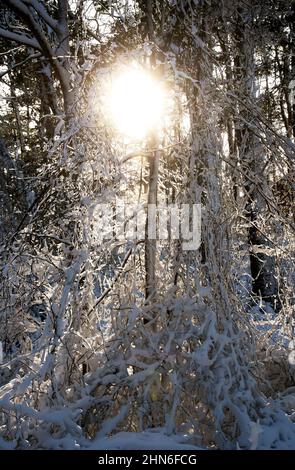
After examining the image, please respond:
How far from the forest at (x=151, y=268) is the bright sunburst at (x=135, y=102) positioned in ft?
0.04

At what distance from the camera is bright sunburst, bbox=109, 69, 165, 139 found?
4082 millimetres

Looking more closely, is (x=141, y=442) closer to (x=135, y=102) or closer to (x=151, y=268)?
(x=151, y=268)

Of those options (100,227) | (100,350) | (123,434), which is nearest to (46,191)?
(100,227)

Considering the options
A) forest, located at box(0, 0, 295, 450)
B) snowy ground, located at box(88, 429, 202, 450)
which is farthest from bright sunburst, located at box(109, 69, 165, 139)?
snowy ground, located at box(88, 429, 202, 450)

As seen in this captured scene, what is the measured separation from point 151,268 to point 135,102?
147 cm

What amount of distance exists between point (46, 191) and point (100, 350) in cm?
155

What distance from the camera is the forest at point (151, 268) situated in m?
3.41

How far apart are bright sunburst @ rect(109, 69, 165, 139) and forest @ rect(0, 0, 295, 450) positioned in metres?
0.01

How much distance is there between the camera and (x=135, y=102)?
4137 millimetres

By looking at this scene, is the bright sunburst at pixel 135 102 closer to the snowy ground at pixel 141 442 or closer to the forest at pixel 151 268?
the forest at pixel 151 268

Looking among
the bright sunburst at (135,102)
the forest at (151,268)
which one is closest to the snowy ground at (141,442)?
the forest at (151,268)

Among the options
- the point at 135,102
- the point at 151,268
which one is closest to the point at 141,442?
the point at 151,268

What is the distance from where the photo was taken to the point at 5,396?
332 centimetres
